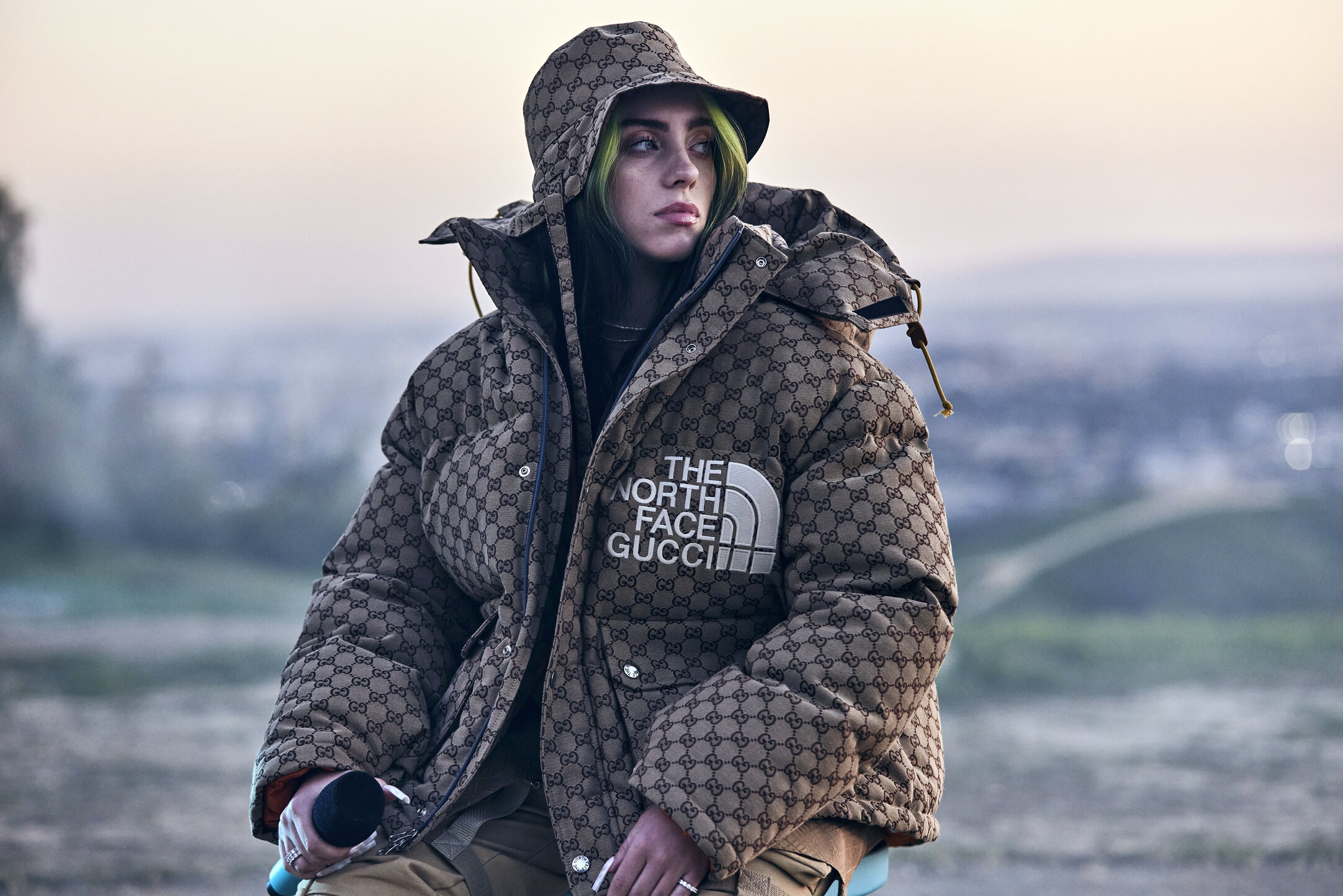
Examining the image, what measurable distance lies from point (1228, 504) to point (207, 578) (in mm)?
3835

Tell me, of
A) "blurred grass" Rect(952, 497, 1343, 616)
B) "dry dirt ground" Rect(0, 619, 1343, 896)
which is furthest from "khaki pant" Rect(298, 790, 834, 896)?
"blurred grass" Rect(952, 497, 1343, 616)

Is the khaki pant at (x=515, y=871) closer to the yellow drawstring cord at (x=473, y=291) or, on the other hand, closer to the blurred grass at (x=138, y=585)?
the yellow drawstring cord at (x=473, y=291)

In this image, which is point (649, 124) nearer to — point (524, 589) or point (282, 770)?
point (524, 589)

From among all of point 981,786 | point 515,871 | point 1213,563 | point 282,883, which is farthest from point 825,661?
point 1213,563

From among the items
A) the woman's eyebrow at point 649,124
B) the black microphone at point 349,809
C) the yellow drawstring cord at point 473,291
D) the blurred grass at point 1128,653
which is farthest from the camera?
the blurred grass at point 1128,653

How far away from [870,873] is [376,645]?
583 mm

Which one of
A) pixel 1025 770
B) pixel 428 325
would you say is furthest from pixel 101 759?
pixel 1025 770

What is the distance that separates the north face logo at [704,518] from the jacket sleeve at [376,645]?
0.29 m

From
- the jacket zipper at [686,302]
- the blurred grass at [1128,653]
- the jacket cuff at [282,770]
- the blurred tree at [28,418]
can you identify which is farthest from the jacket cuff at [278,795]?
the blurred tree at [28,418]

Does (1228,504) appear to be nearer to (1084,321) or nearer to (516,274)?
(1084,321)

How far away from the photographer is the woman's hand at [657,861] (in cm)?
115

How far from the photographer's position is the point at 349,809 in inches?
47.9

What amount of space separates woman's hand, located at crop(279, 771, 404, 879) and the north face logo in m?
0.35

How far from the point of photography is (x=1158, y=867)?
10.1 ft
